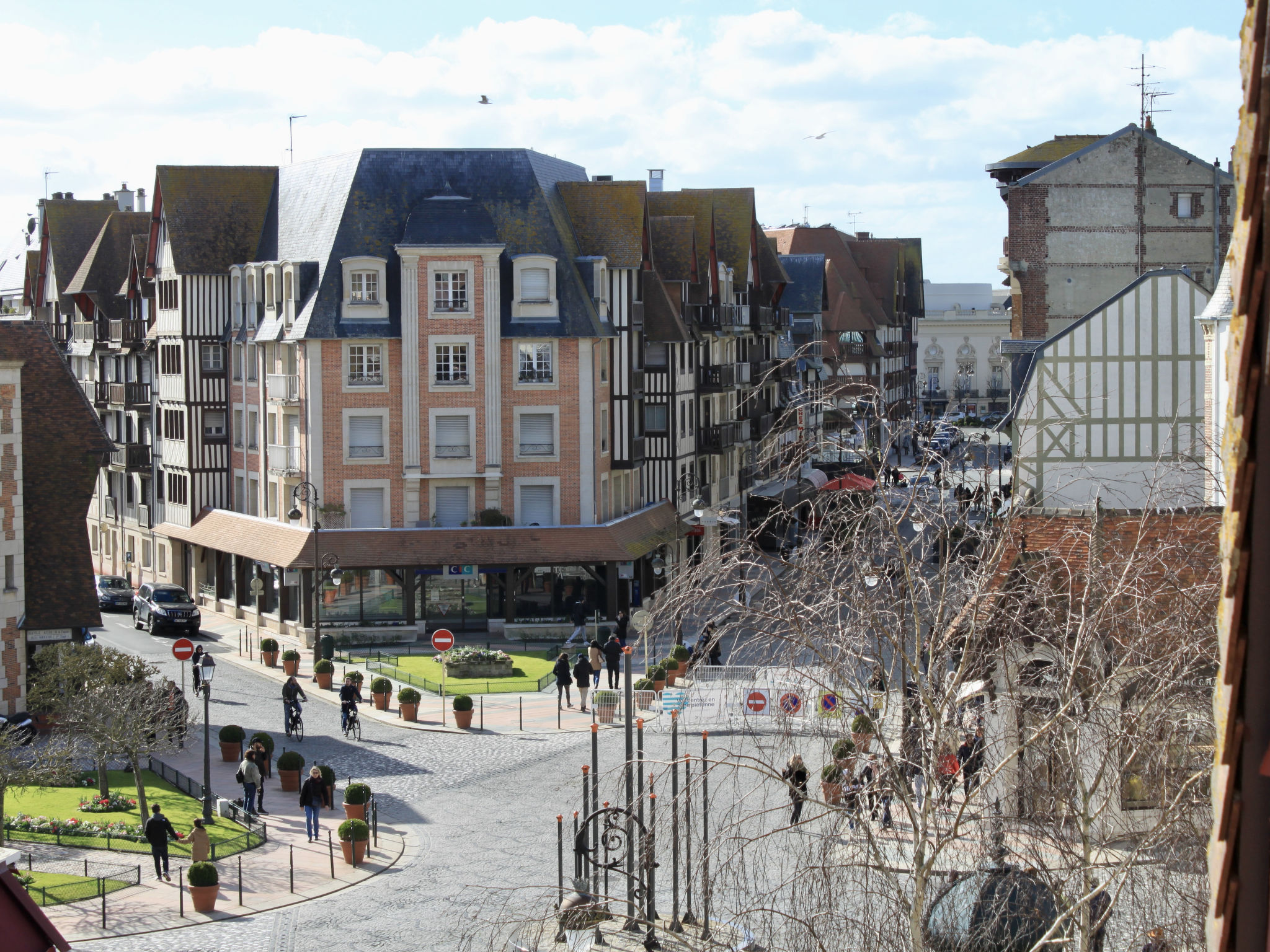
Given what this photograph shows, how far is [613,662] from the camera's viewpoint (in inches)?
1559

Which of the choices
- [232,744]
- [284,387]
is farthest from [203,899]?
[284,387]

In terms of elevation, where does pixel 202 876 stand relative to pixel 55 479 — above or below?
below

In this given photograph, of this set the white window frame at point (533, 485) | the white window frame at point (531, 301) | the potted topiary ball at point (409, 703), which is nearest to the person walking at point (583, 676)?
the potted topiary ball at point (409, 703)

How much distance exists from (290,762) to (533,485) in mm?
19608

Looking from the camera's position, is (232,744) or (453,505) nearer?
(232,744)

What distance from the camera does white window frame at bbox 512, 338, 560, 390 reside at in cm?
4866

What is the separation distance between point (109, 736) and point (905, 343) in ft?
288

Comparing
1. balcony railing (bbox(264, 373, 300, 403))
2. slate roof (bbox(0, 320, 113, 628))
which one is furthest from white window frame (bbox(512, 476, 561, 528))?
slate roof (bbox(0, 320, 113, 628))

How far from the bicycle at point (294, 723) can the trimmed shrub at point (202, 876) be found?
11191 mm

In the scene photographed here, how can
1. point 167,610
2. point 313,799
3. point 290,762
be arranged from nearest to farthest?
→ point 313,799 < point 290,762 < point 167,610

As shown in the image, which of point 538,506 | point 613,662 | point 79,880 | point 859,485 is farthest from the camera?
point 538,506

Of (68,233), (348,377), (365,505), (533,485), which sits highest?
(68,233)

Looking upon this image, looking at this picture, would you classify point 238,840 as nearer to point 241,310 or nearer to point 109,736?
point 109,736

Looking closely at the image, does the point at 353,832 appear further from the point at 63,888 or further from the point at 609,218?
the point at 609,218
